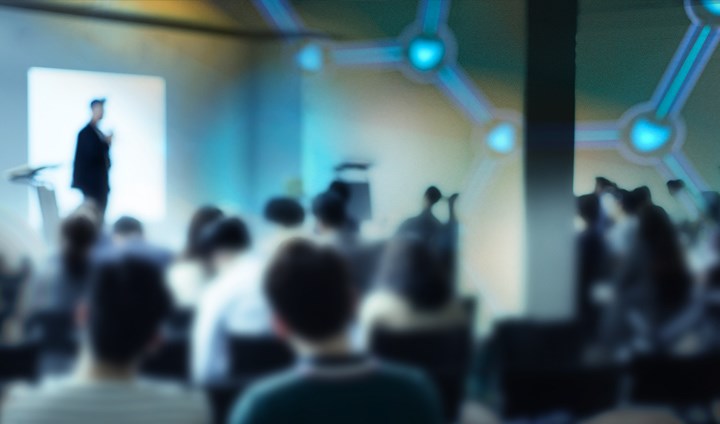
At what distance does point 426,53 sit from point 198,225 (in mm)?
906

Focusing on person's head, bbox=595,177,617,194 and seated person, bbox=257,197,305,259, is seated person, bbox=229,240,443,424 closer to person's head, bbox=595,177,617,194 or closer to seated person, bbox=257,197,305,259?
seated person, bbox=257,197,305,259

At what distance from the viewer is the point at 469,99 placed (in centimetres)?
281

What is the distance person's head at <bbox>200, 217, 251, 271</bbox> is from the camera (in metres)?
1.37

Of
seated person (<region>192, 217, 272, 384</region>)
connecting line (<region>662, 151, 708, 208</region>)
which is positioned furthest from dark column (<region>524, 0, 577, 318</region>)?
seated person (<region>192, 217, 272, 384</region>)

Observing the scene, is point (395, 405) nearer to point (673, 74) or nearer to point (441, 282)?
point (441, 282)

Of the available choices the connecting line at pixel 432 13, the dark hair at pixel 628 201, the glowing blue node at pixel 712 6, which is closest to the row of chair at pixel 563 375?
the dark hair at pixel 628 201

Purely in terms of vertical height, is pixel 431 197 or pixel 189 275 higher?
pixel 431 197

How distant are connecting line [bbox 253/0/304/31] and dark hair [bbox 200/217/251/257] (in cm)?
47

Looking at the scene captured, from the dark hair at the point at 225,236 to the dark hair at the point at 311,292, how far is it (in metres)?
0.07

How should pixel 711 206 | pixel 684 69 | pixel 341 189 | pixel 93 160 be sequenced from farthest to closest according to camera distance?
pixel 684 69 < pixel 93 160 < pixel 711 206 < pixel 341 189

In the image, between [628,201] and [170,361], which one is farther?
[628,201]

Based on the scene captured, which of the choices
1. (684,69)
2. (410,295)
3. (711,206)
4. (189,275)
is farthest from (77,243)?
(684,69)

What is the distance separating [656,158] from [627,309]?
4.68ft

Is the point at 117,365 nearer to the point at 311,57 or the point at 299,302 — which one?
the point at 299,302
